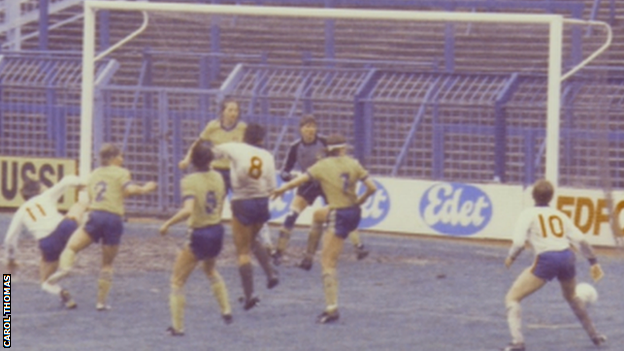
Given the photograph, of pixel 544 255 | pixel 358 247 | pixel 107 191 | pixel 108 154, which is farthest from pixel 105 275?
pixel 358 247

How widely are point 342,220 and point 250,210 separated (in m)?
0.92

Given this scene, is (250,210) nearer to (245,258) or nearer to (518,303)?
(245,258)

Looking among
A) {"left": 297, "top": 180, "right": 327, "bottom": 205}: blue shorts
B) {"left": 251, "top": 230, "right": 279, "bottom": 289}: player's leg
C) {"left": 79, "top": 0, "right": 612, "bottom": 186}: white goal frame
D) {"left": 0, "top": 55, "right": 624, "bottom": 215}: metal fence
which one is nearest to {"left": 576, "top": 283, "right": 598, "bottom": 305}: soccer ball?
{"left": 251, "top": 230, "right": 279, "bottom": 289}: player's leg

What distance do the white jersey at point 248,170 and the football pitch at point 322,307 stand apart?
42.2 inches

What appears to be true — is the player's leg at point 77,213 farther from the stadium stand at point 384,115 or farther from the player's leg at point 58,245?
the stadium stand at point 384,115

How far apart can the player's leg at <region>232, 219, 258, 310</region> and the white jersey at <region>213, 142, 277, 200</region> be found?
295 mm

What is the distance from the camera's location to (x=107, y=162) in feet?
47.8

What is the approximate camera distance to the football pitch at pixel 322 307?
13070 millimetres

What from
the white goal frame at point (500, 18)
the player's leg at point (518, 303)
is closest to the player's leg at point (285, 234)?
the white goal frame at point (500, 18)

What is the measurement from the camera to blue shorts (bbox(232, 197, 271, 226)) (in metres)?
14.8

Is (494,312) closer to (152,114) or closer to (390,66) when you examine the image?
(152,114)

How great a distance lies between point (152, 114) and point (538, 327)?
987 centimetres

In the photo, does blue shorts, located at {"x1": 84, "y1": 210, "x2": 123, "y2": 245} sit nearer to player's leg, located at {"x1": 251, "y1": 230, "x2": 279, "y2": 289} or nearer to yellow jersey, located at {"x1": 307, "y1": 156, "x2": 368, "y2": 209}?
player's leg, located at {"x1": 251, "y1": 230, "x2": 279, "y2": 289}

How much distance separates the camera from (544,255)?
12.8 m
